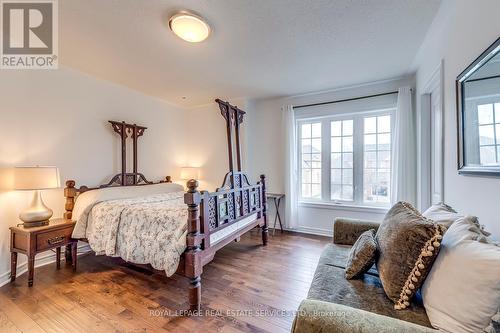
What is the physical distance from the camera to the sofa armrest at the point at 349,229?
6.49ft

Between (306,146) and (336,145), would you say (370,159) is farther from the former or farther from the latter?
(306,146)

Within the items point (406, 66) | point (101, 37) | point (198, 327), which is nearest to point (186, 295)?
point (198, 327)

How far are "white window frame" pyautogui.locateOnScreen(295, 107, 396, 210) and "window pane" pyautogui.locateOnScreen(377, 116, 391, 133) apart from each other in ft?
0.18

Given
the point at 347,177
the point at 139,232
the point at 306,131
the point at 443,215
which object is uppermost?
the point at 306,131

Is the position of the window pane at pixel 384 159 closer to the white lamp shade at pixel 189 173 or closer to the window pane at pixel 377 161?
the window pane at pixel 377 161

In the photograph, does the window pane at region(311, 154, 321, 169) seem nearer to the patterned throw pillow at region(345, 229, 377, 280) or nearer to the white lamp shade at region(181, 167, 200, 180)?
the white lamp shade at region(181, 167, 200, 180)

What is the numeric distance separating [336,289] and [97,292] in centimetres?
215

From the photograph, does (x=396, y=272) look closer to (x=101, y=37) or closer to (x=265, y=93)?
(x=101, y=37)

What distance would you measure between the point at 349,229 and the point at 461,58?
4.95ft

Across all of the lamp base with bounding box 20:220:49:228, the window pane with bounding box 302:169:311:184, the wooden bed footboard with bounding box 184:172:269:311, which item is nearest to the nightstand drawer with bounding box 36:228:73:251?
the lamp base with bounding box 20:220:49:228

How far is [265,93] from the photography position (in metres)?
3.91

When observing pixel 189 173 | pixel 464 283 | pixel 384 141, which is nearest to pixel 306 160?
pixel 384 141

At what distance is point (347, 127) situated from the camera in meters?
3.69

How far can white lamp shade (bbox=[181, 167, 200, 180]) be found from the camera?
176 inches
